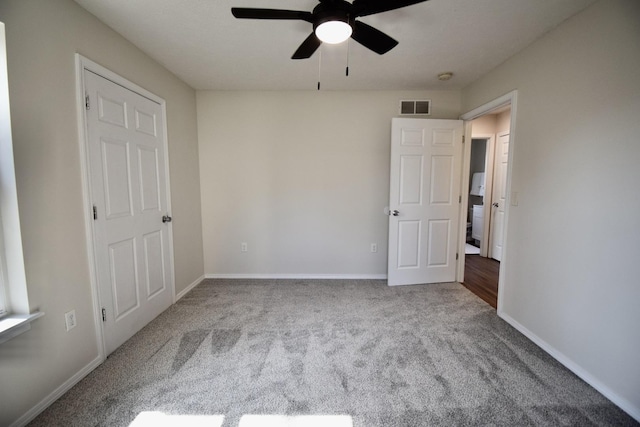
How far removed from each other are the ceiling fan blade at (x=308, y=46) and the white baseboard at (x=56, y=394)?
261cm

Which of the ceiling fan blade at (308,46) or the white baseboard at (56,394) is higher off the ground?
the ceiling fan blade at (308,46)

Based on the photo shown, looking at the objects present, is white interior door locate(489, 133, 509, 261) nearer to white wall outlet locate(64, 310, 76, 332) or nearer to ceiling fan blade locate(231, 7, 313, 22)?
ceiling fan blade locate(231, 7, 313, 22)

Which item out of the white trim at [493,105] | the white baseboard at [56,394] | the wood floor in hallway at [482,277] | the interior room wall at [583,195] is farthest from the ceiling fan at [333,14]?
the wood floor in hallway at [482,277]

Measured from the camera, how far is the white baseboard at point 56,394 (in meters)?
1.35

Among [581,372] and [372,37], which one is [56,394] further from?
[581,372]

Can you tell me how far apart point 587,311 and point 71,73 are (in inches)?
146

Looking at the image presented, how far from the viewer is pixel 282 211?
340 cm

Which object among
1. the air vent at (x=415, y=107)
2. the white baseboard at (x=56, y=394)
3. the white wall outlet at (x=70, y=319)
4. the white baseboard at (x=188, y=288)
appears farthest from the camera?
the air vent at (x=415, y=107)

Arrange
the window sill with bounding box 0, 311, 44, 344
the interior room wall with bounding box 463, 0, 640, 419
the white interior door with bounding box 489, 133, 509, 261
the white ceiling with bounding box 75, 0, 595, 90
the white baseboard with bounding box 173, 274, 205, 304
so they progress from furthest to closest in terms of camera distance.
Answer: the white interior door with bounding box 489, 133, 509, 261
the white baseboard with bounding box 173, 274, 205, 304
the white ceiling with bounding box 75, 0, 595, 90
the interior room wall with bounding box 463, 0, 640, 419
the window sill with bounding box 0, 311, 44, 344

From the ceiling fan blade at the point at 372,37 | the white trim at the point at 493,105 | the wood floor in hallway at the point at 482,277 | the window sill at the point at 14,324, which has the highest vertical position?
the ceiling fan blade at the point at 372,37

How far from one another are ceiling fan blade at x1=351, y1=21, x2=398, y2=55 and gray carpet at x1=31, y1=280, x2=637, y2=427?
2177 mm

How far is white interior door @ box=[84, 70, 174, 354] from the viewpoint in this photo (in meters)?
1.84

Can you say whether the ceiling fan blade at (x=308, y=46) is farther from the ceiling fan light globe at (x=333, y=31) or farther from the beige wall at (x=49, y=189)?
the beige wall at (x=49, y=189)

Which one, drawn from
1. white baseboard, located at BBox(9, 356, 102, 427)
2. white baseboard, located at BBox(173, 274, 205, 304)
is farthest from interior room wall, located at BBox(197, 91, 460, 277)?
white baseboard, located at BBox(9, 356, 102, 427)
